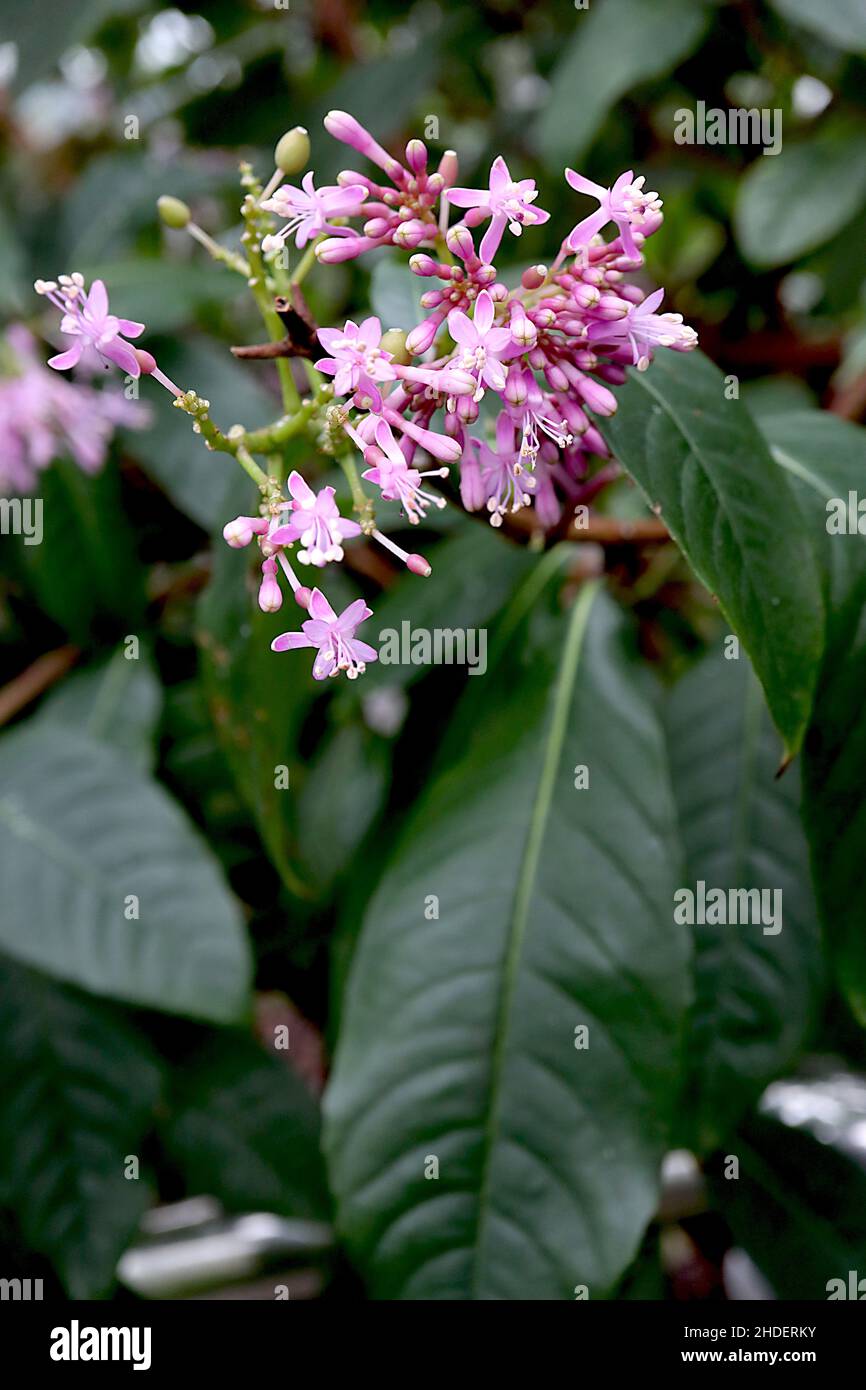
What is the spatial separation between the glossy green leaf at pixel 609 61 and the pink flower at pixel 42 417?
50 centimetres

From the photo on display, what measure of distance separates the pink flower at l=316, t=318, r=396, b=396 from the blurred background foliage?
0.16 m

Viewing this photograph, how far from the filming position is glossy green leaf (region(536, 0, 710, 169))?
39.5 inches

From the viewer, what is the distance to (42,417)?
1.04m

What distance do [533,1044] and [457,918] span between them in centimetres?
10

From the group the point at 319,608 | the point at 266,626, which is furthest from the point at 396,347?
the point at 266,626

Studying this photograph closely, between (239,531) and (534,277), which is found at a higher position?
(534,277)

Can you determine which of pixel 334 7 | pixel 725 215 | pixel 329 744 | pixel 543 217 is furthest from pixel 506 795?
pixel 334 7

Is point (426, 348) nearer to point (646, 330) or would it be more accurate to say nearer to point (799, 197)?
point (646, 330)

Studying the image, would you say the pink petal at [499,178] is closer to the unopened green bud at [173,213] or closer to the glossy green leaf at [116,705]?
the unopened green bud at [173,213]

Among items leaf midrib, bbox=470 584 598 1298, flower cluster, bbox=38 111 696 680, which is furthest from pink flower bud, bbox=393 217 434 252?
leaf midrib, bbox=470 584 598 1298

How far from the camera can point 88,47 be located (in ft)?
5.61

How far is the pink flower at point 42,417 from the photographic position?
1030mm

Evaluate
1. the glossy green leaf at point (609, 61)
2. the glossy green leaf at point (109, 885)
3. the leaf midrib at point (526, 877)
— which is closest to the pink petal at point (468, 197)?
the leaf midrib at point (526, 877)

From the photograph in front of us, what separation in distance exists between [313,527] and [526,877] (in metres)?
0.38
